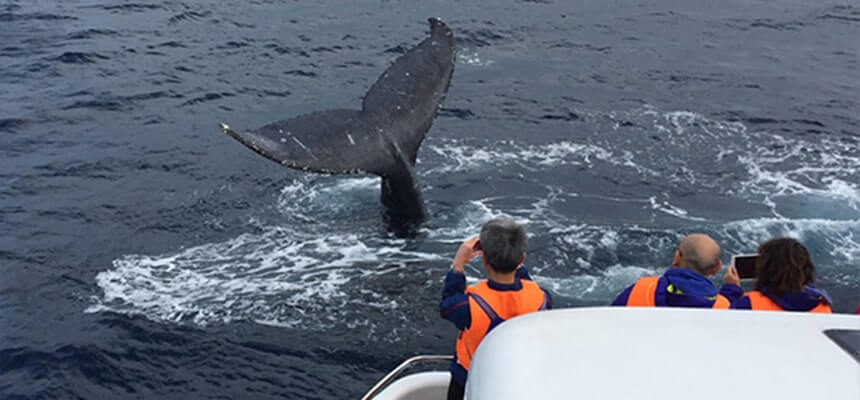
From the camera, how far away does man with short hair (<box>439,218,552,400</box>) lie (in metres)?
3.84

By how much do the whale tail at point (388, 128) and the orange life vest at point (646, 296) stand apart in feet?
12.2

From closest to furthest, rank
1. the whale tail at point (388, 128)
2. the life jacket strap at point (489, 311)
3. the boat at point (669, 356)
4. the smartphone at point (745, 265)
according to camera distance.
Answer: the boat at point (669, 356), the life jacket strap at point (489, 311), the smartphone at point (745, 265), the whale tail at point (388, 128)

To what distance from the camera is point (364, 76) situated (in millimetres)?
16375

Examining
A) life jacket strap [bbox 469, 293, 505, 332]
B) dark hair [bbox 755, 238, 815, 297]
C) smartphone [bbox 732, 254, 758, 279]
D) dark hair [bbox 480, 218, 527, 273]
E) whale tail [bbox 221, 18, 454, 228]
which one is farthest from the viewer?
whale tail [bbox 221, 18, 454, 228]

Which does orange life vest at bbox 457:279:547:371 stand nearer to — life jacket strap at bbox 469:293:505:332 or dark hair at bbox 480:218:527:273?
life jacket strap at bbox 469:293:505:332

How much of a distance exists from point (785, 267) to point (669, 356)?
1988 mm

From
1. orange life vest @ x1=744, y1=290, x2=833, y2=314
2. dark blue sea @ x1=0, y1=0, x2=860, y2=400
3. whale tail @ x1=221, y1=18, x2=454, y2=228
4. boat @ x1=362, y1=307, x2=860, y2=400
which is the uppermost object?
boat @ x1=362, y1=307, x2=860, y2=400

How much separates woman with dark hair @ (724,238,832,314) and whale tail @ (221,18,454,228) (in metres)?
4.23

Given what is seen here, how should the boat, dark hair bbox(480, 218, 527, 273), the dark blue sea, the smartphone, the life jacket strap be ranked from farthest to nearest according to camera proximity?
the dark blue sea → the smartphone → the life jacket strap → dark hair bbox(480, 218, 527, 273) → the boat

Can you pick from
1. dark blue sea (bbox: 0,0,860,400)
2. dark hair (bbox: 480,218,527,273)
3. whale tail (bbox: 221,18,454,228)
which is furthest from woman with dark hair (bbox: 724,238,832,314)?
whale tail (bbox: 221,18,454,228)

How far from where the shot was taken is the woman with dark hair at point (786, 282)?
4.09m

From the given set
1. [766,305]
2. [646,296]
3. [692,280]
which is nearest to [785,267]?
[766,305]

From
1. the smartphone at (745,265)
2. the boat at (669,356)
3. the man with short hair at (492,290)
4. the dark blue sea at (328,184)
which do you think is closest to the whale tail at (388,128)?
the dark blue sea at (328,184)

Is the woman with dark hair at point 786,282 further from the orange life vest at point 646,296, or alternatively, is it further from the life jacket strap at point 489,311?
the life jacket strap at point 489,311
